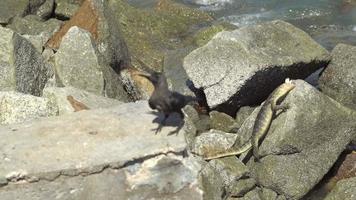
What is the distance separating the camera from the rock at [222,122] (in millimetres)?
9969

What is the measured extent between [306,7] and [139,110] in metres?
12.8

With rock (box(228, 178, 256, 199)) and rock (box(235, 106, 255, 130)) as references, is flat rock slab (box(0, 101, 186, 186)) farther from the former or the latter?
rock (box(235, 106, 255, 130))

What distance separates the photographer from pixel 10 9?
45.3ft

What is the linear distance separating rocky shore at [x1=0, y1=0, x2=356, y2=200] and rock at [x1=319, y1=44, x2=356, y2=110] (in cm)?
2

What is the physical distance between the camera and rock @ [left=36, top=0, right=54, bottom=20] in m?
14.4

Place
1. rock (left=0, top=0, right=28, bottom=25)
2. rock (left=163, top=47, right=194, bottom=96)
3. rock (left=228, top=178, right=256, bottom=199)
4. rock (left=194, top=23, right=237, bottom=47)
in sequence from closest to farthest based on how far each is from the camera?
rock (left=228, top=178, right=256, bottom=199) → rock (left=163, top=47, right=194, bottom=96) → rock (left=0, top=0, right=28, bottom=25) → rock (left=194, top=23, right=237, bottom=47)

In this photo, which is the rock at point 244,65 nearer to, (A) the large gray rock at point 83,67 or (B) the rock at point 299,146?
(B) the rock at point 299,146

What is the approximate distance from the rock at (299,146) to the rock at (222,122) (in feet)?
3.93

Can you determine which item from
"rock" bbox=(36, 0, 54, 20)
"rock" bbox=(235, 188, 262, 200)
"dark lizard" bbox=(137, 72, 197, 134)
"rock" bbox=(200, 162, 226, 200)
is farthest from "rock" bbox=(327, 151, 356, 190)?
"rock" bbox=(36, 0, 54, 20)

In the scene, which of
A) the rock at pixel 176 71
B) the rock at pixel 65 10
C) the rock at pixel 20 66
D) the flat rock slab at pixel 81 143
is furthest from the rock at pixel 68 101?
the rock at pixel 65 10

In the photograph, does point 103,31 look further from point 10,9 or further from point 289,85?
point 10,9

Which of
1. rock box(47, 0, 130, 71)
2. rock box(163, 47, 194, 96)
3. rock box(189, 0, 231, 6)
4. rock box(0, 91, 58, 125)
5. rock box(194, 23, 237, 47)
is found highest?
rock box(0, 91, 58, 125)

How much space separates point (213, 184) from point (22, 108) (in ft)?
7.42

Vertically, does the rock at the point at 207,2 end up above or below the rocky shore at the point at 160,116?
below
